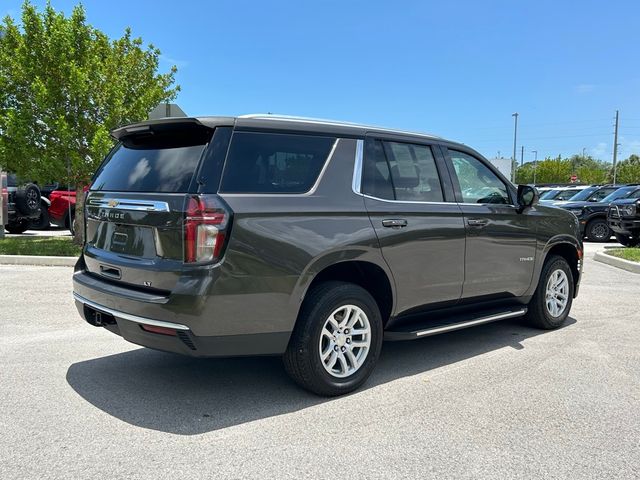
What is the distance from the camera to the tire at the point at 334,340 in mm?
3748

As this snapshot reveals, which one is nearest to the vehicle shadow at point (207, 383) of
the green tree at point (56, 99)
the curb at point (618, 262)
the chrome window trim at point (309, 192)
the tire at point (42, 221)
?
the chrome window trim at point (309, 192)

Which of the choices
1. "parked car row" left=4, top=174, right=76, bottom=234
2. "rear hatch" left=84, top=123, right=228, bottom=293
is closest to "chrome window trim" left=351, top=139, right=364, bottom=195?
"rear hatch" left=84, top=123, right=228, bottom=293

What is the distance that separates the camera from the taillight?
11.0 feet

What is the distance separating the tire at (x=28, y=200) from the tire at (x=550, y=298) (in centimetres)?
1450

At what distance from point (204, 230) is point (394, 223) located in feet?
4.99

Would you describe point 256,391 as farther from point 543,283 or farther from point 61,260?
point 61,260

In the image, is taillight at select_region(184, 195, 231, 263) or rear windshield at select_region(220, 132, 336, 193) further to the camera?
rear windshield at select_region(220, 132, 336, 193)

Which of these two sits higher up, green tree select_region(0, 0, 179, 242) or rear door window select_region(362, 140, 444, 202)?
green tree select_region(0, 0, 179, 242)

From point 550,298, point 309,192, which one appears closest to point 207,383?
point 309,192

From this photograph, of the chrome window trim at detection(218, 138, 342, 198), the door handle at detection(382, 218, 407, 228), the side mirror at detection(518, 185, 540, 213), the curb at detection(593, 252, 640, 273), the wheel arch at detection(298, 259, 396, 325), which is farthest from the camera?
the curb at detection(593, 252, 640, 273)

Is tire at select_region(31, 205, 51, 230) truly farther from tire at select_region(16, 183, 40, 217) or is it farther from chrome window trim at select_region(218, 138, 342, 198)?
chrome window trim at select_region(218, 138, 342, 198)

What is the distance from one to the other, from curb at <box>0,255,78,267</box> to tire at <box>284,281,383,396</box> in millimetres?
7522

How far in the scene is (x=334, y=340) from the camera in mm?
3916

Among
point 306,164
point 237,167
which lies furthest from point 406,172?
point 237,167
